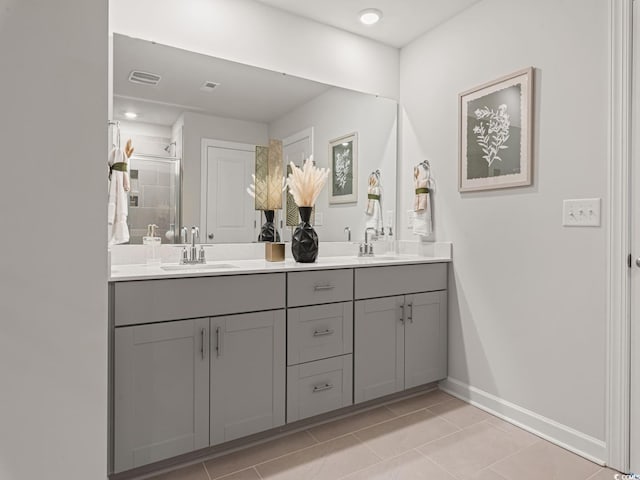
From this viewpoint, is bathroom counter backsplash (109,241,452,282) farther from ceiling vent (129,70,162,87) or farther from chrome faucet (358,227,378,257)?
ceiling vent (129,70,162,87)

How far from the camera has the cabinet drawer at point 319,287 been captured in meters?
1.94

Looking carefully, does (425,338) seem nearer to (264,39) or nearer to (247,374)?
(247,374)

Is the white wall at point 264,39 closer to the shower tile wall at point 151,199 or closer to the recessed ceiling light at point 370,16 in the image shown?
the recessed ceiling light at point 370,16

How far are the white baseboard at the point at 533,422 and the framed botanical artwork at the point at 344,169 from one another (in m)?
1.42

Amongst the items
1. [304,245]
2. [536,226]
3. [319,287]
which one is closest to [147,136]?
[304,245]

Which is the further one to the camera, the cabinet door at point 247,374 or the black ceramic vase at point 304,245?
the black ceramic vase at point 304,245

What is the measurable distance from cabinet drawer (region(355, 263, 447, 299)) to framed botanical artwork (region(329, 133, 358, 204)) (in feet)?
2.34

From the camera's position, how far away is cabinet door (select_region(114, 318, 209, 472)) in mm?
1534

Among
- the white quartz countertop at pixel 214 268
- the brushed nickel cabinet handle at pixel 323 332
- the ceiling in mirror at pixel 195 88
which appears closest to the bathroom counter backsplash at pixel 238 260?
the white quartz countertop at pixel 214 268

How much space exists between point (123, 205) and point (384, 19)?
1.98 meters

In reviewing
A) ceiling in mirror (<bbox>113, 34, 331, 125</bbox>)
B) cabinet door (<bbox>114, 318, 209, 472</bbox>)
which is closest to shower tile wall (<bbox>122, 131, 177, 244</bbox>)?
ceiling in mirror (<bbox>113, 34, 331, 125</bbox>)

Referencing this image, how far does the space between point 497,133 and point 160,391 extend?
216 centimetres

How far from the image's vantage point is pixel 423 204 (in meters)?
2.57

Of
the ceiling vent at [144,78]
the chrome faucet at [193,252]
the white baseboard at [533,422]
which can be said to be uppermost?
the ceiling vent at [144,78]
